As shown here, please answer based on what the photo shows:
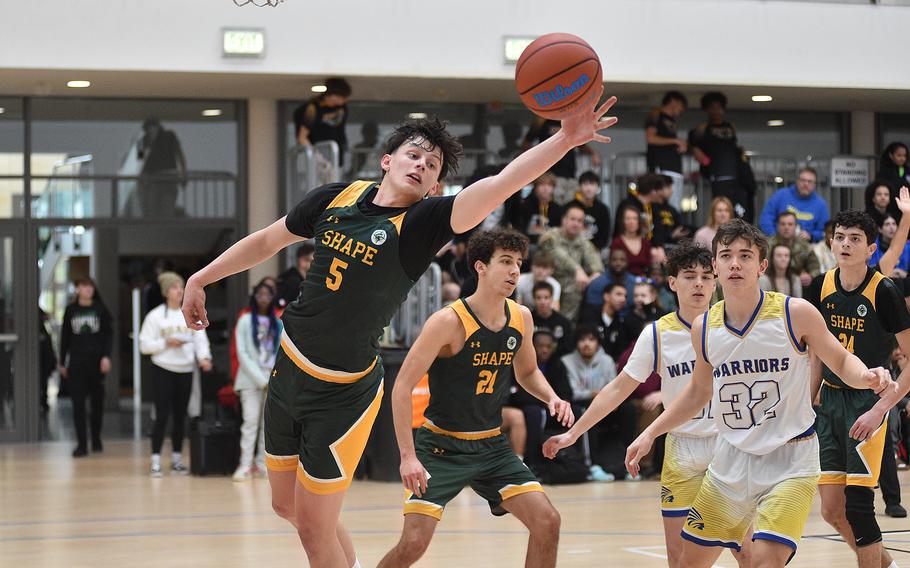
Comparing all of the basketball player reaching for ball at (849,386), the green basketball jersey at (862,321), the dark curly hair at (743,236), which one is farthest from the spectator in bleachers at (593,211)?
the dark curly hair at (743,236)

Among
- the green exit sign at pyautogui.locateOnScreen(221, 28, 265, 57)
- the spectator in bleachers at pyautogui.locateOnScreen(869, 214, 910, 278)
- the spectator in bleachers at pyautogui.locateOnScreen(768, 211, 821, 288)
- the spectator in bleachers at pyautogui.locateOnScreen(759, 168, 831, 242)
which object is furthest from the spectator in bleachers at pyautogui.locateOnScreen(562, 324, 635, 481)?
the green exit sign at pyautogui.locateOnScreen(221, 28, 265, 57)

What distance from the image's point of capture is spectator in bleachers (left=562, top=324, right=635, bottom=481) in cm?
1185

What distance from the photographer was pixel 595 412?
5.87 m

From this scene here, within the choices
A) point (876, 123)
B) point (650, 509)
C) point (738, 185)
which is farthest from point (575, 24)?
point (650, 509)

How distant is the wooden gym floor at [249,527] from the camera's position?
26.3 ft

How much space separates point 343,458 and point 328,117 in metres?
9.75

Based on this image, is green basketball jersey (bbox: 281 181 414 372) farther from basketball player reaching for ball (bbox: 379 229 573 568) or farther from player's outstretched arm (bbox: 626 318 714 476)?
player's outstretched arm (bbox: 626 318 714 476)

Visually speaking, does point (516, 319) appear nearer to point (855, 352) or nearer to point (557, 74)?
point (557, 74)

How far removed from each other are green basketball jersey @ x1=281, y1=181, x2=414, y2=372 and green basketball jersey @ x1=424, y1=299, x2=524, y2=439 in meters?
1.12

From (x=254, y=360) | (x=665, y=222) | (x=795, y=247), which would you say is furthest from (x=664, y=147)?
(x=254, y=360)

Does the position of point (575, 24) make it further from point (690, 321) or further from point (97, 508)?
point (690, 321)

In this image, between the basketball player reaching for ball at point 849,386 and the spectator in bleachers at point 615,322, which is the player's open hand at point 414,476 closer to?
the basketball player reaching for ball at point 849,386

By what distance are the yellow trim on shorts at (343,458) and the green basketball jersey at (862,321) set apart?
2927mm

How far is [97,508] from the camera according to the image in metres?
10.4
